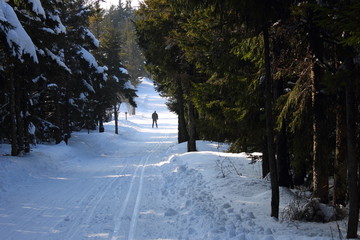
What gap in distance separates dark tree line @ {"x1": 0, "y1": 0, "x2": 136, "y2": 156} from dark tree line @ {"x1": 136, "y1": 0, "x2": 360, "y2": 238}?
17.5ft

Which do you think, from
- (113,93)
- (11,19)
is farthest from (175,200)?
(113,93)

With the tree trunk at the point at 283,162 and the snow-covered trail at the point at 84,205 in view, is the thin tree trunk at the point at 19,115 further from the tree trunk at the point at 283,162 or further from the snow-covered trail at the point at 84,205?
the tree trunk at the point at 283,162

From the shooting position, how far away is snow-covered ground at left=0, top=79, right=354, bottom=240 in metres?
5.52

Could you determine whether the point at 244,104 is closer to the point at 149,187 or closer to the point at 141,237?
the point at 149,187

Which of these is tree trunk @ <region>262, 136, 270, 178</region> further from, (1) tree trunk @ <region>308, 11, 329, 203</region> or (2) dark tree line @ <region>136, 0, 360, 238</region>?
(1) tree trunk @ <region>308, 11, 329, 203</region>

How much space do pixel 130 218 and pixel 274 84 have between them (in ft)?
16.5

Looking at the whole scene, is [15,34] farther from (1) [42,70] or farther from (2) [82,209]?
(2) [82,209]

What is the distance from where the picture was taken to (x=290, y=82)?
736cm

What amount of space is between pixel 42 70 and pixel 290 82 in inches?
442

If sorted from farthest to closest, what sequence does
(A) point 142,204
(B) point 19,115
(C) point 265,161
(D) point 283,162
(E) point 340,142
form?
(B) point 19,115
(C) point 265,161
(D) point 283,162
(A) point 142,204
(E) point 340,142

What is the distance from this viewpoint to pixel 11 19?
874 centimetres

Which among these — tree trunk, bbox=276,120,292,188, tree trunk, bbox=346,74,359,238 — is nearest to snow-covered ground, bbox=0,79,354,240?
tree trunk, bbox=346,74,359,238

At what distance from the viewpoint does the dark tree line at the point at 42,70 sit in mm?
9664

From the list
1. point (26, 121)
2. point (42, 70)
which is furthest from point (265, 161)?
point (26, 121)
